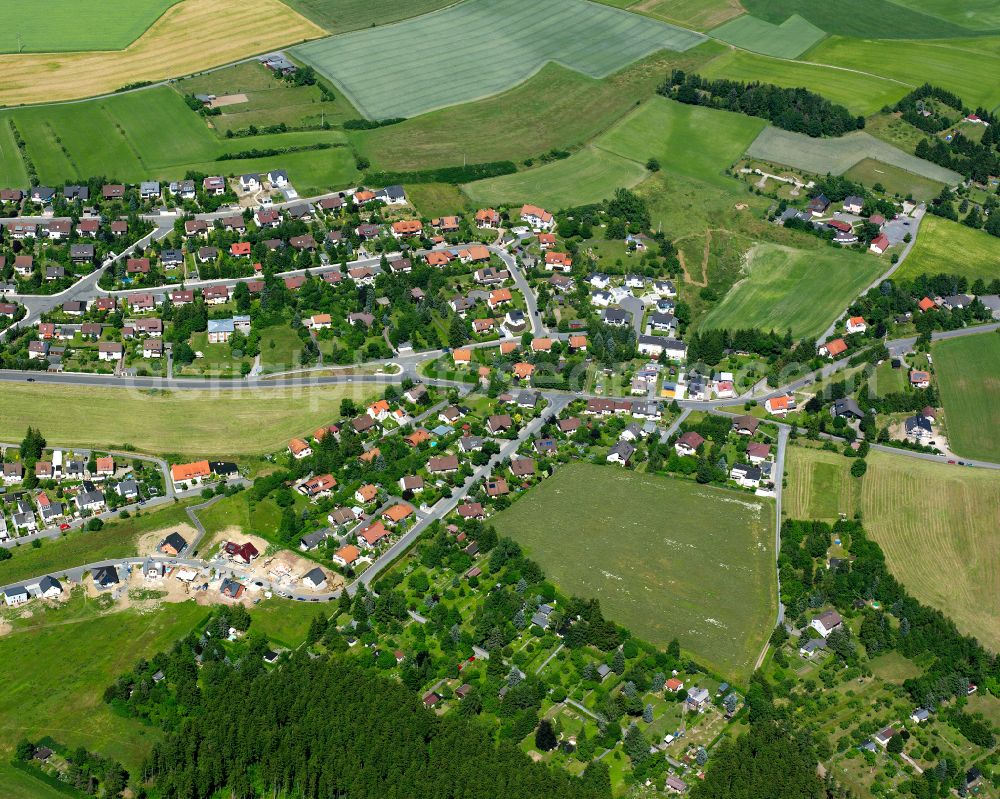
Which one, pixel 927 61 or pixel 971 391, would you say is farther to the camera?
pixel 927 61

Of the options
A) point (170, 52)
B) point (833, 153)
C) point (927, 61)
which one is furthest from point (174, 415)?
point (927, 61)

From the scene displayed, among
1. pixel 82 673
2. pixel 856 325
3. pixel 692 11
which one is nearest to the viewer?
pixel 82 673

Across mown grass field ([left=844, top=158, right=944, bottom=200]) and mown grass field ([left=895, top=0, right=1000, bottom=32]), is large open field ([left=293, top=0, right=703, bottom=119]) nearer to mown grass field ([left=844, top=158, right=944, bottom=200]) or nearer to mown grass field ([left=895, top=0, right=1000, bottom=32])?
mown grass field ([left=844, top=158, right=944, bottom=200])

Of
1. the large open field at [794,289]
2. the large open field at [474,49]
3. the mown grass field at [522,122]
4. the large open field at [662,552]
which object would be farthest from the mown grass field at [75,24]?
the large open field at [662,552]

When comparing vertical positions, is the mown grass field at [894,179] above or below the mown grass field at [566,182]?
below

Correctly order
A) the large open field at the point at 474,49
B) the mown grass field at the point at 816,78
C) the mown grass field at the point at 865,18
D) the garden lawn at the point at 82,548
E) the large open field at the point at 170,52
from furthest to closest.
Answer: the mown grass field at the point at 865,18
the mown grass field at the point at 816,78
the large open field at the point at 474,49
the large open field at the point at 170,52
the garden lawn at the point at 82,548

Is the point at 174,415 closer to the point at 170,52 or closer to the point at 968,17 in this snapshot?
the point at 170,52

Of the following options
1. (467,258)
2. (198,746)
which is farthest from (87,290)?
(198,746)

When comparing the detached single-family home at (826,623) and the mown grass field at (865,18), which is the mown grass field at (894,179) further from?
the detached single-family home at (826,623)
